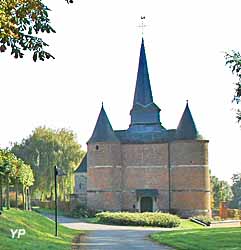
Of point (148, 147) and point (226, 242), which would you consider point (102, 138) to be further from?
point (226, 242)

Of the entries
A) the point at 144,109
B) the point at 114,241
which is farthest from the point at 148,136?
the point at 114,241

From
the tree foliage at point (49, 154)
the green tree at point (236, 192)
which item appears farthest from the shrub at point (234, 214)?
the green tree at point (236, 192)

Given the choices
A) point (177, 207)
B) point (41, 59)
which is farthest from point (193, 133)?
point (41, 59)

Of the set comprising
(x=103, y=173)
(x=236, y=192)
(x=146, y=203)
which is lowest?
(x=146, y=203)

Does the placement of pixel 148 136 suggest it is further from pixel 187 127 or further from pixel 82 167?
pixel 82 167

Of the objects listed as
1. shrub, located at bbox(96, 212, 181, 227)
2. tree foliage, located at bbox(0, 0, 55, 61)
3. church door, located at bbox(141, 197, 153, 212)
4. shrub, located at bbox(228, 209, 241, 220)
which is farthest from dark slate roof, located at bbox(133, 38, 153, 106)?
tree foliage, located at bbox(0, 0, 55, 61)

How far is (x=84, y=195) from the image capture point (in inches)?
2768

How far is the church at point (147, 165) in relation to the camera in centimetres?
6125

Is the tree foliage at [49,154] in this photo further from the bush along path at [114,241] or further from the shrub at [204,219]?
the bush along path at [114,241]

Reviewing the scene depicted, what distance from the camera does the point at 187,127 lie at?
62469mm

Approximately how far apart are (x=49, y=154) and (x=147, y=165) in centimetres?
1559

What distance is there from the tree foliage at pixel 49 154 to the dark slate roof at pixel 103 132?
36.9 ft

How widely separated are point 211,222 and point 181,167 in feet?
24.2

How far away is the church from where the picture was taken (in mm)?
61250
